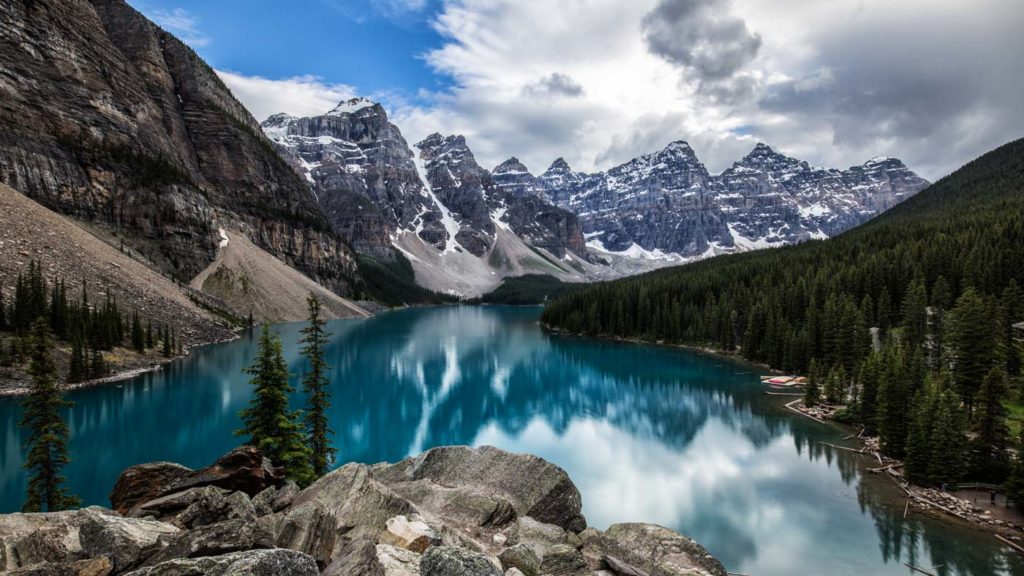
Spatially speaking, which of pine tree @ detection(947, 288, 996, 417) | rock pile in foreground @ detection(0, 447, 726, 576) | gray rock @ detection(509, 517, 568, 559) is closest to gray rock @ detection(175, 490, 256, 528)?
rock pile in foreground @ detection(0, 447, 726, 576)

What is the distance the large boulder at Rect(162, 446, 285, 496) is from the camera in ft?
40.6

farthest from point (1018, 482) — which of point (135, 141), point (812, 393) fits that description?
point (135, 141)

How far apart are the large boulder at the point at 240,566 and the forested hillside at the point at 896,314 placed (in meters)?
29.8

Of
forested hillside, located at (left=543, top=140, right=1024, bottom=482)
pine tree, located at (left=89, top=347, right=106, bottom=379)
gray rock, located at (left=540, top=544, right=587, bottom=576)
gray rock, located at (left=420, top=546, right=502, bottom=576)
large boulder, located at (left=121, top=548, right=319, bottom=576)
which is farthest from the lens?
pine tree, located at (left=89, top=347, right=106, bottom=379)

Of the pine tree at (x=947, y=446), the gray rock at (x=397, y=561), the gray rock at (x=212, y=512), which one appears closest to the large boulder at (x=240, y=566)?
the gray rock at (x=397, y=561)

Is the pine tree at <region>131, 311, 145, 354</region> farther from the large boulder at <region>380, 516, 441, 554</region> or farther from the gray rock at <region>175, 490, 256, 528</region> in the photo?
the large boulder at <region>380, 516, 441, 554</region>

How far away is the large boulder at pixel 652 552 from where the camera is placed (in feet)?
37.2

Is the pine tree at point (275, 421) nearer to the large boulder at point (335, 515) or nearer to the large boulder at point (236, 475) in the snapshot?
the large boulder at point (236, 475)

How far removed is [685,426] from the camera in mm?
40219

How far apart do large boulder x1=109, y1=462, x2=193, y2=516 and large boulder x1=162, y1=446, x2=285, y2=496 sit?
0.90 ft

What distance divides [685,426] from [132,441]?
128 ft

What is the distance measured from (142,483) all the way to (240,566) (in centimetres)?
859

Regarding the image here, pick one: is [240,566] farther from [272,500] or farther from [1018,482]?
[1018,482]

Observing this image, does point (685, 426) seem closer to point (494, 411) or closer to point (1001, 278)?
point (494, 411)
